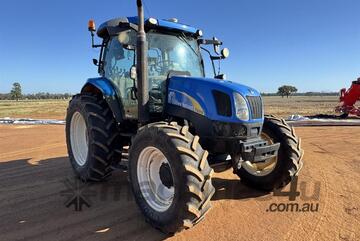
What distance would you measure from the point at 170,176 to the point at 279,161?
1.89 m

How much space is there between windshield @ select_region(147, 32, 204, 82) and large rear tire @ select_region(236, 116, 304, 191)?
1.44 m

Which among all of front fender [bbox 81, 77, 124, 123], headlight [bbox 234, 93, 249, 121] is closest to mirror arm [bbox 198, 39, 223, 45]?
front fender [bbox 81, 77, 124, 123]

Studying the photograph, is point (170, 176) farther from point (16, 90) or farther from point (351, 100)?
point (16, 90)

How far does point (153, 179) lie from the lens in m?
4.27

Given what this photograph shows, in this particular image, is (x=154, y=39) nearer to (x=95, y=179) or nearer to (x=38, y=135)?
(x=95, y=179)

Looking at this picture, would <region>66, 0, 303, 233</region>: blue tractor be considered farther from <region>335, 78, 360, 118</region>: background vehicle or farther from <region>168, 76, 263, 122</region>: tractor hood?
<region>335, 78, 360, 118</region>: background vehicle

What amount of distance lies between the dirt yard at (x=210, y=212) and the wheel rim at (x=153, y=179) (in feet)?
1.00

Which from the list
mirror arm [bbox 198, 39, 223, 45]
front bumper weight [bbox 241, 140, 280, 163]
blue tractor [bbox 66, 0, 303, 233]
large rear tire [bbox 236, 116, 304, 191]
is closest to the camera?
blue tractor [bbox 66, 0, 303, 233]

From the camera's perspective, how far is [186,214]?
3.47 m

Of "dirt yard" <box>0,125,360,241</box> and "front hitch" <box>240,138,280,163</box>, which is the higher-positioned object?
"front hitch" <box>240,138,280,163</box>

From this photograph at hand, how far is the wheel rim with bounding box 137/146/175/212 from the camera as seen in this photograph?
4066 mm

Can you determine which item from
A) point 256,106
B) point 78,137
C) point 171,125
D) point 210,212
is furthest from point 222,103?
point 78,137

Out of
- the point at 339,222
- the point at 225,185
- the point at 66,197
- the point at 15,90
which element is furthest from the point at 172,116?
the point at 15,90

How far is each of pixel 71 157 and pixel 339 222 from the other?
463 cm
